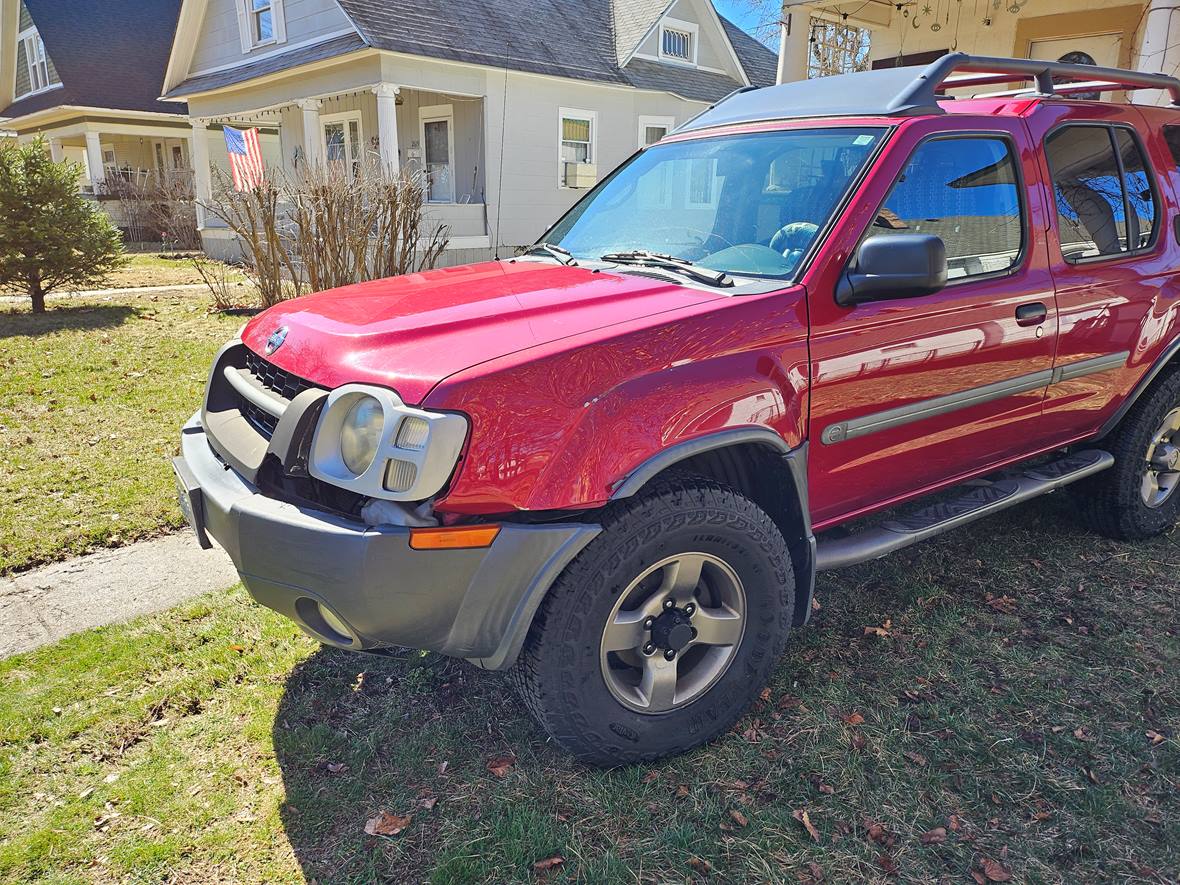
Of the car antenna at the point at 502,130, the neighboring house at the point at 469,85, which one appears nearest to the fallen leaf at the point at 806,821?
the neighboring house at the point at 469,85

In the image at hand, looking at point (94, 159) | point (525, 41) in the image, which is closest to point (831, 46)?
point (525, 41)

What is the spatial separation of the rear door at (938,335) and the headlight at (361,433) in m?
1.42

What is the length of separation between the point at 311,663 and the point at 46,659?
106 centimetres

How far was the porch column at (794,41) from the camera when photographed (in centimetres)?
1040

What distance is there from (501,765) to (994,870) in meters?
1.50

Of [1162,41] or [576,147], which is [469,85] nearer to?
[576,147]

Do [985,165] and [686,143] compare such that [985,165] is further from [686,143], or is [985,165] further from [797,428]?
[797,428]

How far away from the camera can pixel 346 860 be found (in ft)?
8.04

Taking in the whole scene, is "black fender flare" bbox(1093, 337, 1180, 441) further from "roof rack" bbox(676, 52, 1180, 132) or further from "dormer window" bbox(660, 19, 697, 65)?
"dormer window" bbox(660, 19, 697, 65)

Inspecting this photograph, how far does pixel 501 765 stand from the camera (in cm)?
282

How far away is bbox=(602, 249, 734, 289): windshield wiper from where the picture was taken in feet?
9.43

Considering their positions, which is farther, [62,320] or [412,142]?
[412,142]

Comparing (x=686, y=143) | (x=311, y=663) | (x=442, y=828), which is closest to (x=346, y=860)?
(x=442, y=828)

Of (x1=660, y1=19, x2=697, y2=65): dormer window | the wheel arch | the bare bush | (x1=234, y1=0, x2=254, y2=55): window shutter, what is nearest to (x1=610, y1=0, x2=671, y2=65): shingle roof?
(x1=660, y1=19, x2=697, y2=65): dormer window
